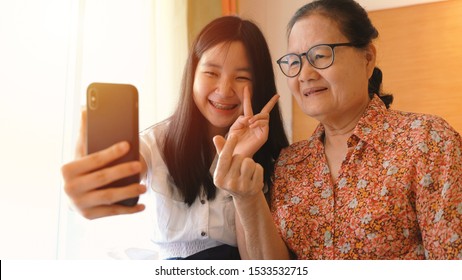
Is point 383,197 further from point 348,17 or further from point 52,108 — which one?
point 52,108

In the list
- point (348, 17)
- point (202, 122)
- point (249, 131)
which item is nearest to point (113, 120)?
point (249, 131)

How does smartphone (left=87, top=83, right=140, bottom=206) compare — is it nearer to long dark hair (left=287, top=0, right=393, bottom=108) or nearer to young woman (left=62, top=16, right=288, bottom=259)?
young woman (left=62, top=16, right=288, bottom=259)

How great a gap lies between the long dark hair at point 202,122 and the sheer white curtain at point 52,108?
20 centimetres

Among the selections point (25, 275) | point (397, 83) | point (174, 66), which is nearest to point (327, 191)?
point (25, 275)

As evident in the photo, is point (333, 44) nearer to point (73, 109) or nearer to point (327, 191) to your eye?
point (327, 191)

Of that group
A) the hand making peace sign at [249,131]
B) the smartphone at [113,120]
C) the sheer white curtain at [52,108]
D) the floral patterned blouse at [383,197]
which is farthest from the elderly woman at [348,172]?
the sheer white curtain at [52,108]

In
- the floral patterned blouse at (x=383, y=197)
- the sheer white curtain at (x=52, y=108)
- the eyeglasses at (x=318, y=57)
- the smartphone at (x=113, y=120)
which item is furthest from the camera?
the sheer white curtain at (x=52, y=108)

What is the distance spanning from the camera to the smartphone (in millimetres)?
690

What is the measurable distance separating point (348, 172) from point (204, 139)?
0.36 metres

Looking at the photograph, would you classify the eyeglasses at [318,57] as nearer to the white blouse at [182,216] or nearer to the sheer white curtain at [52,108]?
the white blouse at [182,216]

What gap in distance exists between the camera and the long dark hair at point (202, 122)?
113 cm

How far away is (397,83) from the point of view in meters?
2.29

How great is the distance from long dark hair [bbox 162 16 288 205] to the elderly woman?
68 mm

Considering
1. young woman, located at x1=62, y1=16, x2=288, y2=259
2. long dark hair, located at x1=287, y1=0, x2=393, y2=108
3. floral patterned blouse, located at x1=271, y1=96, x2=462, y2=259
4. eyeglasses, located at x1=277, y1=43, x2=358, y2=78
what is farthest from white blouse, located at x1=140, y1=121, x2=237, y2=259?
long dark hair, located at x1=287, y1=0, x2=393, y2=108
